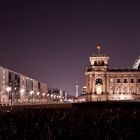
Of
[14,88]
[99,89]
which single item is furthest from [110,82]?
[14,88]

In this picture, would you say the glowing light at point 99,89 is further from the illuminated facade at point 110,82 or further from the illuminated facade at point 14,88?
the illuminated facade at point 14,88

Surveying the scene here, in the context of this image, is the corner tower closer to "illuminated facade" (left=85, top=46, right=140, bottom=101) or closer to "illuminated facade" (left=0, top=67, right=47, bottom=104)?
"illuminated facade" (left=85, top=46, right=140, bottom=101)

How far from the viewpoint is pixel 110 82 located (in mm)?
174000

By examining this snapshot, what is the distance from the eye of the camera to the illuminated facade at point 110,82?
6752 inches

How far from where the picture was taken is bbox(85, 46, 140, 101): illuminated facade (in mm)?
171500

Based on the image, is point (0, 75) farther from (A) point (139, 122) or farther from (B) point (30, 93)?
(A) point (139, 122)

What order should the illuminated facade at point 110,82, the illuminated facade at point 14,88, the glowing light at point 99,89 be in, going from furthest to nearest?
the glowing light at point 99,89 → the illuminated facade at point 110,82 → the illuminated facade at point 14,88

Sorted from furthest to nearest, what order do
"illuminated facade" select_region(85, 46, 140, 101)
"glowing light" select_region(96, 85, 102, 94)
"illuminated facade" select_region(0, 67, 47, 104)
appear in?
"glowing light" select_region(96, 85, 102, 94) → "illuminated facade" select_region(85, 46, 140, 101) → "illuminated facade" select_region(0, 67, 47, 104)

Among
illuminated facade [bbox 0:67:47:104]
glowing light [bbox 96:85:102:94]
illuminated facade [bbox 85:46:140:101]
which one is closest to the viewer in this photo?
illuminated facade [bbox 0:67:47:104]

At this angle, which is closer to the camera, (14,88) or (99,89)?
(14,88)

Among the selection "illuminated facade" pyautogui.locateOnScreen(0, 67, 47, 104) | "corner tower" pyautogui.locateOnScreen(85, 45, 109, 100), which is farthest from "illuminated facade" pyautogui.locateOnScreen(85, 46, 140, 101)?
"illuminated facade" pyautogui.locateOnScreen(0, 67, 47, 104)

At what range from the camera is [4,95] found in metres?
134

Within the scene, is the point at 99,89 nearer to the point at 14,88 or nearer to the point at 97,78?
the point at 97,78

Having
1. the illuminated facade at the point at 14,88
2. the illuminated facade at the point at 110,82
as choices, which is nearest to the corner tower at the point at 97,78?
the illuminated facade at the point at 110,82
